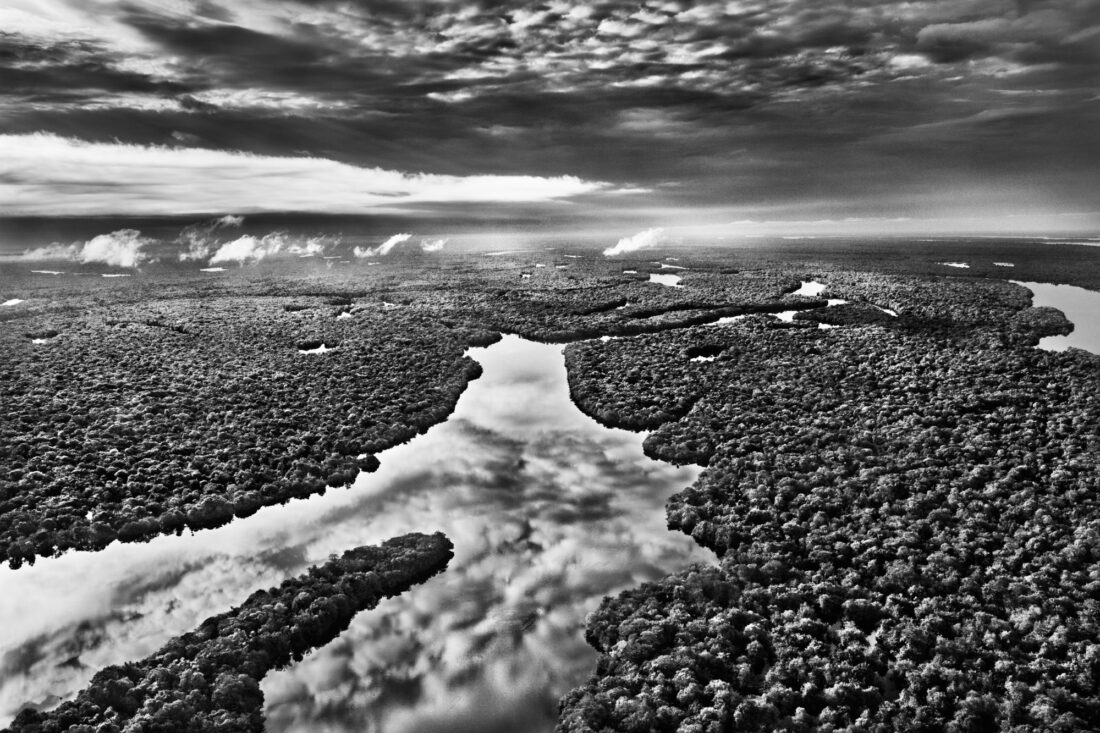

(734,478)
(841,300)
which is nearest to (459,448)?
(734,478)

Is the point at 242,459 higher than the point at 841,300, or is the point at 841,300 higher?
the point at 841,300

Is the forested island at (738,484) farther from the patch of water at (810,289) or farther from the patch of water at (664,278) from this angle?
the patch of water at (664,278)

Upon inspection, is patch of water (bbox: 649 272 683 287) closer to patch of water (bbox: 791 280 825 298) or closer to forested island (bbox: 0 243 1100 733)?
patch of water (bbox: 791 280 825 298)

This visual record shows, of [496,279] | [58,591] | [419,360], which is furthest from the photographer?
[496,279]

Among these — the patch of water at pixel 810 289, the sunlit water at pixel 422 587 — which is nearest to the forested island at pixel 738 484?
the sunlit water at pixel 422 587

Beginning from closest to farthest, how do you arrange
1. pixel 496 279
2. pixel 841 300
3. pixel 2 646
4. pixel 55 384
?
pixel 2 646 → pixel 55 384 → pixel 841 300 → pixel 496 279

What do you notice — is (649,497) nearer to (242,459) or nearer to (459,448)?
(459,448)

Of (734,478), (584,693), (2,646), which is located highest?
(734,478)

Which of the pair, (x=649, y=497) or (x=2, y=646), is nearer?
(x=2, y=646)
